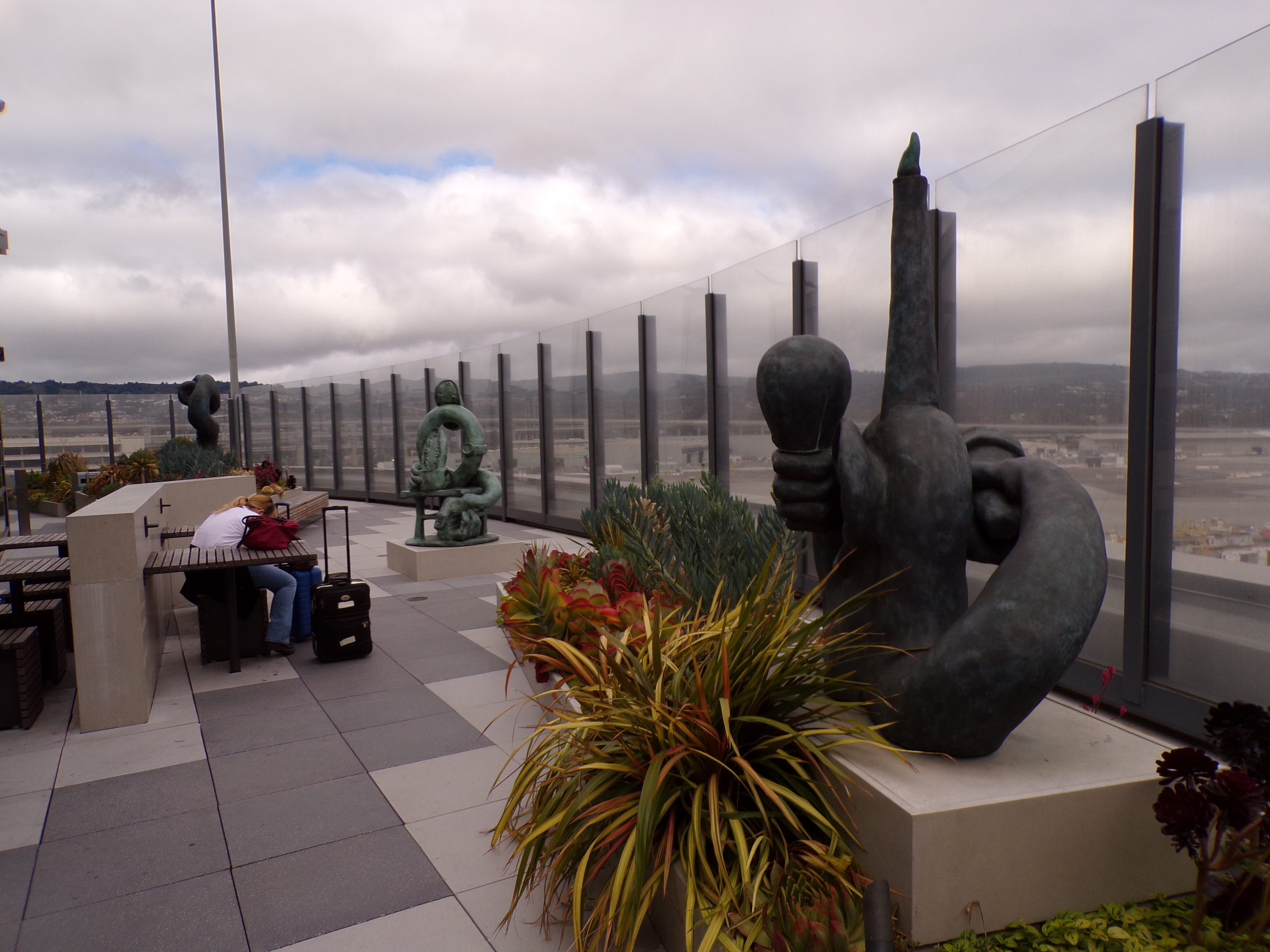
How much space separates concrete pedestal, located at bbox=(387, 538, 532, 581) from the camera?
9336 millimetres

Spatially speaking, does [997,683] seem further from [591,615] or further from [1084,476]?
[1084,476]

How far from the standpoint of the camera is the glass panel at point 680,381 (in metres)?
9.55

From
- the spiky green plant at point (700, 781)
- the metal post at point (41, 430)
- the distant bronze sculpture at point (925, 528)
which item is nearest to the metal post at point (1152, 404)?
the distant bronze sculpture at point (925, 528)

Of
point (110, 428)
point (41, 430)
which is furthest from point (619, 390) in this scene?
point (110, 428)

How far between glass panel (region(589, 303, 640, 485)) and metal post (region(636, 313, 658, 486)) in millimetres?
118

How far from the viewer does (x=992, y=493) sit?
2.94m

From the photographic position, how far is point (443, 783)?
12.6ft

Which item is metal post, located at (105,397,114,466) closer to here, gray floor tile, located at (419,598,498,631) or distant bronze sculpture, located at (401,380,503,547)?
distant bronze sculpture, located at (401,380,503,547)

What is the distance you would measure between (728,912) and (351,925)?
1324mm

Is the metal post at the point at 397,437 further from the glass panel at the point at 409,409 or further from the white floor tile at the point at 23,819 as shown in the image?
the white floor tile at the point at 23,819

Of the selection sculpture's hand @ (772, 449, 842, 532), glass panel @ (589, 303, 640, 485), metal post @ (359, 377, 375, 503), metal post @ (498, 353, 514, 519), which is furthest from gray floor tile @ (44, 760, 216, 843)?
metal post @ (359, 377, 375, 503)

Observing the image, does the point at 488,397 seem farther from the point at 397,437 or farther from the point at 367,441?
the point at 367,441

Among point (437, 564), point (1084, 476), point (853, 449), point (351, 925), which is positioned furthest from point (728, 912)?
point (437, 564)

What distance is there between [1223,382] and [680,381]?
660 cm
